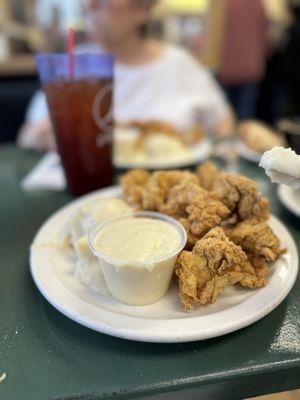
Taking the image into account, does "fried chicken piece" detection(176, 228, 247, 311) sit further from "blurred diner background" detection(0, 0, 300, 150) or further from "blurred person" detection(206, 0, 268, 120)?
"blurred person" detection(206, 0, 268, 120)

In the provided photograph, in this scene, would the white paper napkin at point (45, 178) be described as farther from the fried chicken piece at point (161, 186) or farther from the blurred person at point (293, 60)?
the blurred person at point (293, 60)

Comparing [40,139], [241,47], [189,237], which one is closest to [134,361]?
[189,237]

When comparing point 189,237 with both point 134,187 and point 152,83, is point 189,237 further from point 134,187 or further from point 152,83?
point 152,83

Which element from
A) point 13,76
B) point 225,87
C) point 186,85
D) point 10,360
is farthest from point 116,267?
point 225,87

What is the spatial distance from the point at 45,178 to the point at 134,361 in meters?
0.81

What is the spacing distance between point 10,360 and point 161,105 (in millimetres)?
1673

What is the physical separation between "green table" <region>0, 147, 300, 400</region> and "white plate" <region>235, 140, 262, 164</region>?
748 mm

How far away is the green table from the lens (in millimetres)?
509

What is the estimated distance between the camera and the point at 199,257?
0.62m

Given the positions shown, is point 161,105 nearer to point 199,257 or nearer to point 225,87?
point 199,257

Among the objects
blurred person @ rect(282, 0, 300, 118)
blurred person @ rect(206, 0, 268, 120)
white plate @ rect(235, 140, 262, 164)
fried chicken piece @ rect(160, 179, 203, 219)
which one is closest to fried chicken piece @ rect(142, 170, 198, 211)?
fried chicken piece @ rect(160, 179, 203, 219)

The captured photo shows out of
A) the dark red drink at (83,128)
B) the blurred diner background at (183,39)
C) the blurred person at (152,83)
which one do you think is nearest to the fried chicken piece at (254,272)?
the dark red drink at (83,128)

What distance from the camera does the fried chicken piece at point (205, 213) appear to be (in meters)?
0.69

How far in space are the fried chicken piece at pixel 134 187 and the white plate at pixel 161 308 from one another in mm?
224
